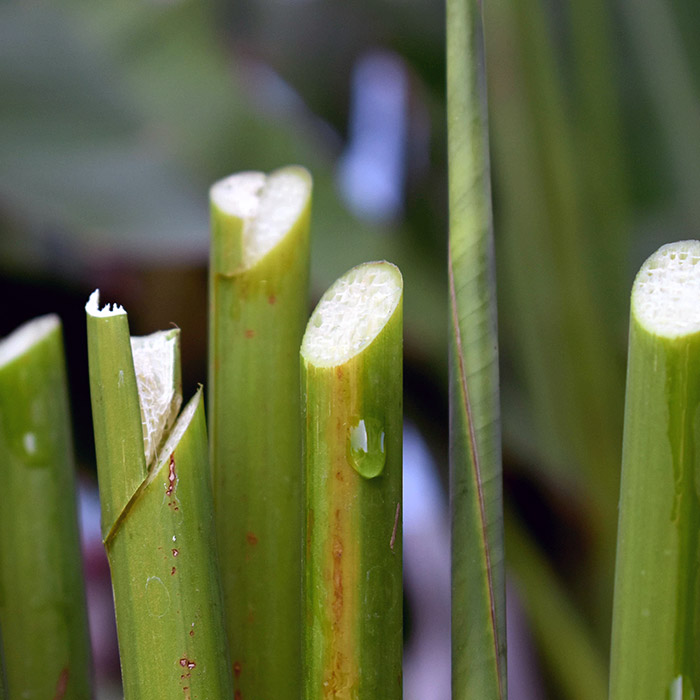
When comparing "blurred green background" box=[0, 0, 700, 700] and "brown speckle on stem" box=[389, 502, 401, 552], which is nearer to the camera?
"brown speckle on stem" box=[389, 502, 401, 552]

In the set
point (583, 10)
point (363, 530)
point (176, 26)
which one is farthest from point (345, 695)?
point (176, 26)

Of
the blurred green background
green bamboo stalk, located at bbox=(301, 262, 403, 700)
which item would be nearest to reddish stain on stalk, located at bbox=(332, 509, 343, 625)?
green bamboo stalk, located at bbox=(301, 262, 403, 700)

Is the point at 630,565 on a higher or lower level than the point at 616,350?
higher

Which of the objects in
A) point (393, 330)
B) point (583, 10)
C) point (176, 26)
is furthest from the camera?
point (176, 26)

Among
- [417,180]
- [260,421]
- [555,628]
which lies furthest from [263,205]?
[417,180]

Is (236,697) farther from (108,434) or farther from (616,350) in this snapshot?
(616,350)

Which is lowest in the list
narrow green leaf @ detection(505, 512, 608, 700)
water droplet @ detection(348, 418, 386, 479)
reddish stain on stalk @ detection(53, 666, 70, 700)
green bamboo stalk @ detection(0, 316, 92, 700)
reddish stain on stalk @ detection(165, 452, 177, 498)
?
narrow green leaf @ detection(505, 512, 608, 700)

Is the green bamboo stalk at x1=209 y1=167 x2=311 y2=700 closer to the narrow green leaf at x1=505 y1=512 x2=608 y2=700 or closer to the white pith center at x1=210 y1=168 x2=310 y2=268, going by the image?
the white pith center at x1=210 y1=168 x2=310 y2=268

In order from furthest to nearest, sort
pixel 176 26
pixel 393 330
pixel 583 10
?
pixel 176 26, pixel 583 10, pixel 393 330
